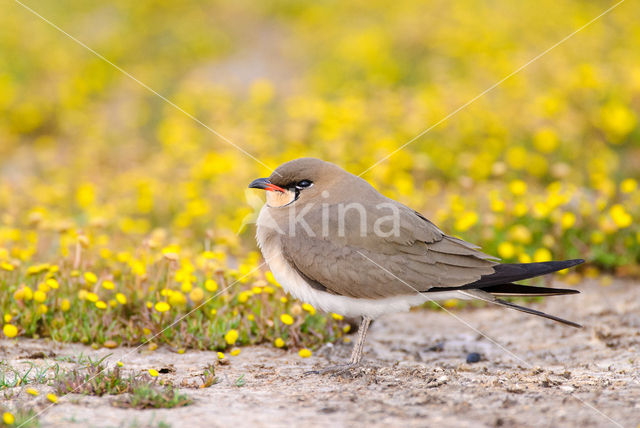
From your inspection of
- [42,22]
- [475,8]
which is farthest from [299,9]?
[42,22]

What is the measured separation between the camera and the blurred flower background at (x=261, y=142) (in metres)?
4.93

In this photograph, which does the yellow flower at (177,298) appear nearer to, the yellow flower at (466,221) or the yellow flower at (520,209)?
the yellow flower at (466,221)

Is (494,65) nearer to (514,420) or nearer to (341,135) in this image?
(341,135)

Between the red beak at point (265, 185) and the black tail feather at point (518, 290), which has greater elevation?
the red beak at point (265, 185)

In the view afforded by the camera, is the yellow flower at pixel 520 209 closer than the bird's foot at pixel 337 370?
No

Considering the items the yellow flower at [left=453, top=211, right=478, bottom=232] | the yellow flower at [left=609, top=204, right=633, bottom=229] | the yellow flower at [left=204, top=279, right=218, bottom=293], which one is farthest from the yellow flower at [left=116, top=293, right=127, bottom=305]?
the yellow flower at [left=609, top=204, right=633, bottom=229]

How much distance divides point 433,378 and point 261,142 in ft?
15.0

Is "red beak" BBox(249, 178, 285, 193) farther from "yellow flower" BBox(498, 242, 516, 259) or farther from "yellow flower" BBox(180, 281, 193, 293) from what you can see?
"yellow flower" BBox(498, 242, 516, 259)

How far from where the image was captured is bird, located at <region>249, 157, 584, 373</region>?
13.3 ft

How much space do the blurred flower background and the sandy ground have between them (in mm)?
413

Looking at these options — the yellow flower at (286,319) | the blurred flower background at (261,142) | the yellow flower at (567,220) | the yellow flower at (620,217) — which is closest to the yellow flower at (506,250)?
the blurred flower background at (261,142)

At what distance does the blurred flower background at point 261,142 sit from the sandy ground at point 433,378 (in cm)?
41

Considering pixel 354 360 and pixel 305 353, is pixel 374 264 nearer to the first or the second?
pixel 354 360

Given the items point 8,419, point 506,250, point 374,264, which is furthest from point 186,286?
point 506,250
